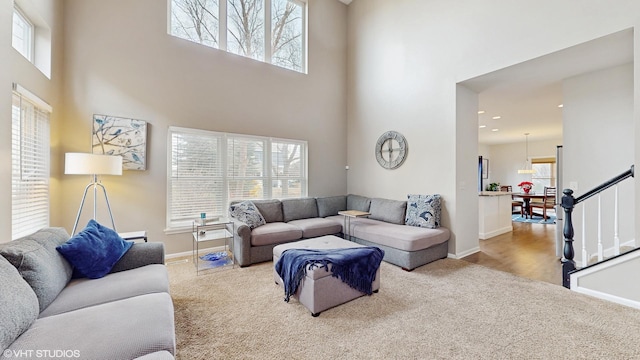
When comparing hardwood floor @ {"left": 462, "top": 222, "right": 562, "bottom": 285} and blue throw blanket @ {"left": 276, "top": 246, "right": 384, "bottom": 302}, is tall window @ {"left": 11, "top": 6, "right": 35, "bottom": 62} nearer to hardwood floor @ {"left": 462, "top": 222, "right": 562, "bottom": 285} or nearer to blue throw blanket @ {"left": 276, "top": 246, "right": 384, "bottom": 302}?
blue throw blanket @ {"left": 276, "top": 246, "right": 384, "bottom": 302}

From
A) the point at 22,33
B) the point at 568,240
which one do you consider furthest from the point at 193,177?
the point at 568,240

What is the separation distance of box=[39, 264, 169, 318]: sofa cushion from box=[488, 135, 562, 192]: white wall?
483 inches

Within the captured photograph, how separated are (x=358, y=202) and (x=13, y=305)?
14.9 feet

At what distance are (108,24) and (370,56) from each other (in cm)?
441

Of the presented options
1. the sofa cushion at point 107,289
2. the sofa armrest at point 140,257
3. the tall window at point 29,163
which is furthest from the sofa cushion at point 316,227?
the tall window at point 29,163

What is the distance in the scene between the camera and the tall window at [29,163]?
2.45m

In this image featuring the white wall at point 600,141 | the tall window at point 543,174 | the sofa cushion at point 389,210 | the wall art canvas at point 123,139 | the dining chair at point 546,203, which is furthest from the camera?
the tall window at point 543,174

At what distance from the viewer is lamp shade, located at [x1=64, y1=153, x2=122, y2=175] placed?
108 inches

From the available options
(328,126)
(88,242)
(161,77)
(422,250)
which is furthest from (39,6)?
(422,250)

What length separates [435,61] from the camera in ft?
13.7

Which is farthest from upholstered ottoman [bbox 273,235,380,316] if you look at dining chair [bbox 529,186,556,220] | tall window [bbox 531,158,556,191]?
tall window [bbox 531,158,556,191]

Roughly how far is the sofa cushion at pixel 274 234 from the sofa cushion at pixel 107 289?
153cm

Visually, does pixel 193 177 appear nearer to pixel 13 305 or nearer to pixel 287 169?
pixel 287 169

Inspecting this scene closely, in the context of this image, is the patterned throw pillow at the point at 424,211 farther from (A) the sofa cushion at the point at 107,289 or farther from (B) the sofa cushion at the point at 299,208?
(A) the sofa cushion at the point at 107,289
